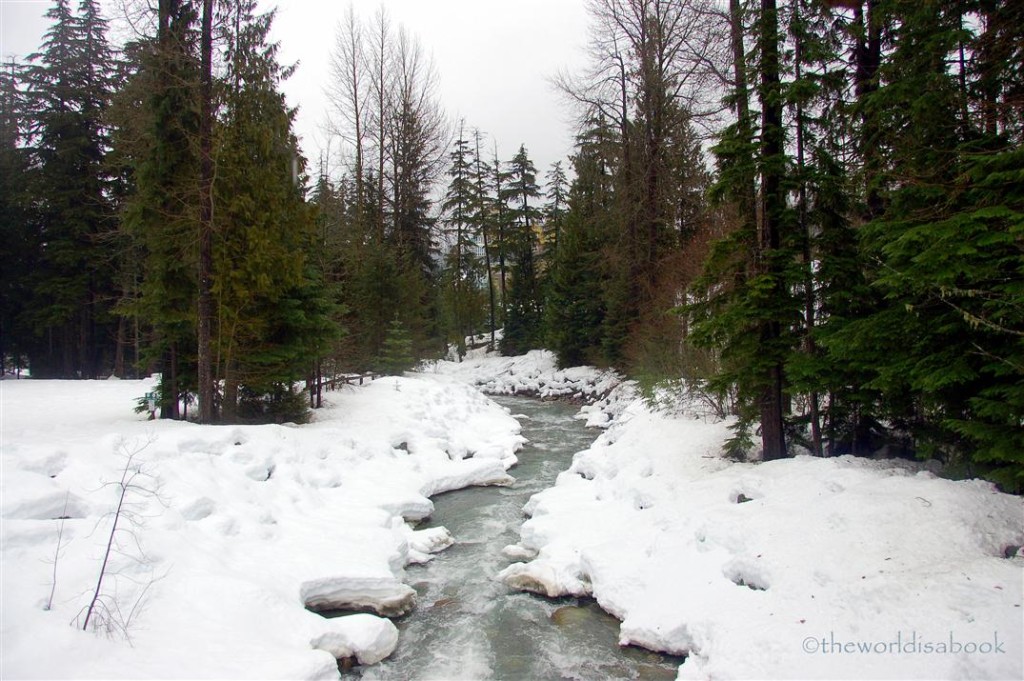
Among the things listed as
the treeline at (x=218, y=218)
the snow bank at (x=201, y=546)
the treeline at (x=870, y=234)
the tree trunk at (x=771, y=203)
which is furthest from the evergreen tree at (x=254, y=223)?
the tree trunk at (x=771, y=203)

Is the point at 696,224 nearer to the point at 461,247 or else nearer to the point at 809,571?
the point at 809,571

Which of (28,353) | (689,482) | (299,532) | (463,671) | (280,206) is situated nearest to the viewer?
(463,671)

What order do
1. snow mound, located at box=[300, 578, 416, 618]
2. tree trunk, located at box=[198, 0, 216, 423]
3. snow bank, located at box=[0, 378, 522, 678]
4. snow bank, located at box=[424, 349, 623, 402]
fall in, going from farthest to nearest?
1. snow bank, located at box=[424, 349, 623, 402]
2. tree trunk, located at box=[198, 0, 216, 423]
3. snow mound, located at box=[300, 578, 416, 618]
4. snow bank, located at box=[0, 378, 522, 678]


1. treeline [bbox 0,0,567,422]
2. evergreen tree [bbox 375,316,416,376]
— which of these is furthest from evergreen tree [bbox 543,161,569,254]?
evergreen tree [bbox 375,316,416,376]

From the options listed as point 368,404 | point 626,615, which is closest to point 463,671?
point 626,615

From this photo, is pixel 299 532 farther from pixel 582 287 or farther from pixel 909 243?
pixel 582 287

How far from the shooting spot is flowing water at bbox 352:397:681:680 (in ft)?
16.0

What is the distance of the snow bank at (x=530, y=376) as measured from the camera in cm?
2414

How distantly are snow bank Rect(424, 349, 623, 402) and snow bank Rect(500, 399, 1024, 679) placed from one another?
49.8 feet

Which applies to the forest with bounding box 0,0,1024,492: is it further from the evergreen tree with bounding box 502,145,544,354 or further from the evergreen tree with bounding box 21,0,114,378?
the evergreen tree with bounding box 502,145,544,354

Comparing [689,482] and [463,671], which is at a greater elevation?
[689,482]

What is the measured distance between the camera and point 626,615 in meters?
5.51

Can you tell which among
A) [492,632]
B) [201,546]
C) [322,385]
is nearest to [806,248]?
[492,632]

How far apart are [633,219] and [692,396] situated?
10.6m
